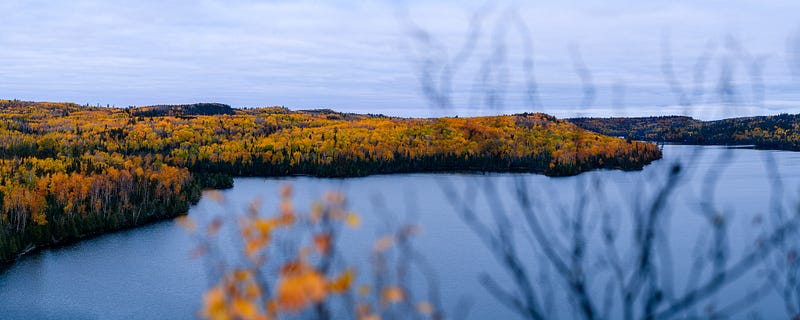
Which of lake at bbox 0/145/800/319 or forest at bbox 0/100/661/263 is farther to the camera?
forest at bbox 0/100/661/263

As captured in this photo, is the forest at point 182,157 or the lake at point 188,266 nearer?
the lake at point 188,266

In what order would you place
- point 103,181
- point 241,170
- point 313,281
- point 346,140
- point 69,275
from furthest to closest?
point 346,140 → point 241,170 → point 103,181 → point 69,275 → point 313,281

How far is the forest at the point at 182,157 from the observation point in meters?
37.3

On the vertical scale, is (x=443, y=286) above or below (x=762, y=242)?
below

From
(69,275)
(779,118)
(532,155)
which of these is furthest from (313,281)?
(779,118)

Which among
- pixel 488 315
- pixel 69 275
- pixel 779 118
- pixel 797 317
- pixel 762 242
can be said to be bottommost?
pixel 69 275

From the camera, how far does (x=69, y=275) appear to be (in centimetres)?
2683

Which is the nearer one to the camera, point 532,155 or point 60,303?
point 60,303

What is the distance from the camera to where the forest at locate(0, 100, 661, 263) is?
122 ft

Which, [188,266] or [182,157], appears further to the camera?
[182,157]

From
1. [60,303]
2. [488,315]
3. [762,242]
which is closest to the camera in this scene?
[762,242]

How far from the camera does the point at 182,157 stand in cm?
8262

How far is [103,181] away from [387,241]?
46.9 m

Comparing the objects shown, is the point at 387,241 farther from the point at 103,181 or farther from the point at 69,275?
the point at 103,181
